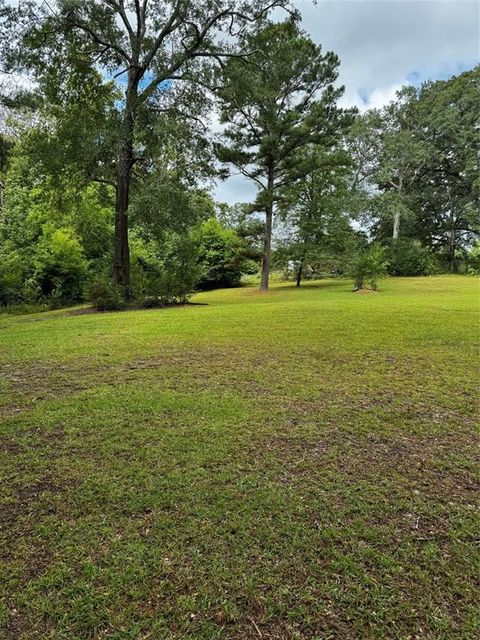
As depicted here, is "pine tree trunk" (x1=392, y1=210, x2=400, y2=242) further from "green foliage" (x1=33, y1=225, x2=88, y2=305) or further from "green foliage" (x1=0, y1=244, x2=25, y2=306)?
"green foliage" (x1=0, y1=244, x2=25, y2=306)

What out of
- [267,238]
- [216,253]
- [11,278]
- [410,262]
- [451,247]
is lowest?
[11,278]

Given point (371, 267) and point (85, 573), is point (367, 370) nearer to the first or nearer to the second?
point (85, 573)

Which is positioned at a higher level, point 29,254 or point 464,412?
point 29,254

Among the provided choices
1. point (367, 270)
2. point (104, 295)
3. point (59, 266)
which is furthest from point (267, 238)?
A: point (104, 295)

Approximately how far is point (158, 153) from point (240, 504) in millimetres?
11393

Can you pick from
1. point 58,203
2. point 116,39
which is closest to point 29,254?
point 58,203

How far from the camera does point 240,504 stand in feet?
5.72

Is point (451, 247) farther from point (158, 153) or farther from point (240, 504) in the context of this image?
point (240, 504)

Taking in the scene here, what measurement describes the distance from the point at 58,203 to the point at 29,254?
223cm

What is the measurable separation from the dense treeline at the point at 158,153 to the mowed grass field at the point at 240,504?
795cm

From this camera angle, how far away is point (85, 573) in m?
1.37

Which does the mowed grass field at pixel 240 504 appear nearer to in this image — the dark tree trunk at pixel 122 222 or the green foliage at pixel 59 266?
the dark tree trunk at pixel 122 222

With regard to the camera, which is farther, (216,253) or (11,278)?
(216,253)

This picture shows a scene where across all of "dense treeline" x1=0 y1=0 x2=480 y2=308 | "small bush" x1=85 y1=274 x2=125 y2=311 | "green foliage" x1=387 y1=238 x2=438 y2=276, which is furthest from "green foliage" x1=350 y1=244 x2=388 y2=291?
"green foliage" x1=387 y1=238 x2=438 y2=276
